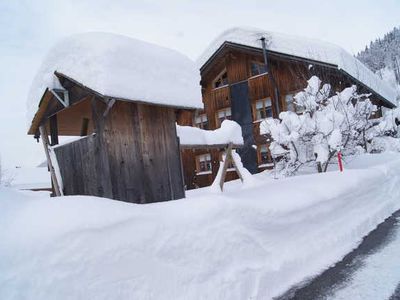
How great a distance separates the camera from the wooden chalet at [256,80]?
1711 cm

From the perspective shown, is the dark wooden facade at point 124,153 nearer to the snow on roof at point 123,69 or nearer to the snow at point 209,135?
the snow on roof at point 123,69

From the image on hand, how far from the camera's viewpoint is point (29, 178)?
4291cm

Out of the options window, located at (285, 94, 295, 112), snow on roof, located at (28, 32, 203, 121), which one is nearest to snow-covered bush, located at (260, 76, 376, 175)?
window, located at (285, 94, 295, 112)

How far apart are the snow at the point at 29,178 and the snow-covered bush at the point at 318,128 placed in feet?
111

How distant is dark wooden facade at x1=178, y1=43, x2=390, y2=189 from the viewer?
1961 centimetres

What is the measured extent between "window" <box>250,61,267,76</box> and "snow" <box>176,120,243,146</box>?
11744 millimetres

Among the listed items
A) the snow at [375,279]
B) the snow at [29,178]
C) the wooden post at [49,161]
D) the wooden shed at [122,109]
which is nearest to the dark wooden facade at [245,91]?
the wooden post at [49,161]

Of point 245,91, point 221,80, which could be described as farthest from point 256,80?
point 221,80

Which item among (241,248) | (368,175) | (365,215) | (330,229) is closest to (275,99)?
(368,175)

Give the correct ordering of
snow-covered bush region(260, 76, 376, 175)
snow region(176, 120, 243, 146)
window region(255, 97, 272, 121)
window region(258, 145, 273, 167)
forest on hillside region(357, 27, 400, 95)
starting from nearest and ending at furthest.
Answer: snow region(176, 120, 243, 146) < snow-covered bush region(260, 76, 376, 175) < window region(258, 145, 273, 167) < window region(255, 97, 272, 121) < forest on hillside region(357, 27, 400, 95)

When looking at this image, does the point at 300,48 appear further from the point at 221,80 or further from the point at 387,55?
the point at 387,55

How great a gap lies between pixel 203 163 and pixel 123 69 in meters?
17.4

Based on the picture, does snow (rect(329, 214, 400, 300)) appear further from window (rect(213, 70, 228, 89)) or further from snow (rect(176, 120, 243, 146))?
window (rect(213, 70, 228, 89))

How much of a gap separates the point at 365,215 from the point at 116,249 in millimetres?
6169
